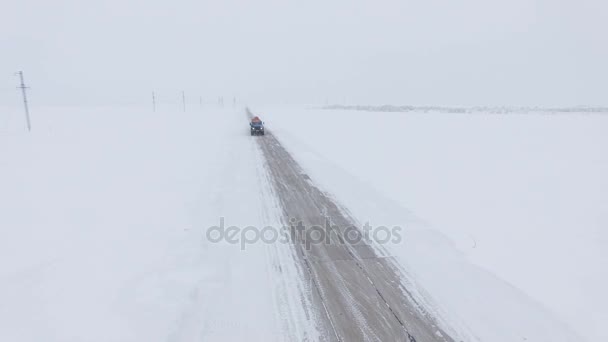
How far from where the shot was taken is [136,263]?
5551mm

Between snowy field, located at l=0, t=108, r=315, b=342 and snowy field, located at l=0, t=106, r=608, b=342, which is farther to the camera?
snowy field, located at l=0, t=106, r=608, b=342

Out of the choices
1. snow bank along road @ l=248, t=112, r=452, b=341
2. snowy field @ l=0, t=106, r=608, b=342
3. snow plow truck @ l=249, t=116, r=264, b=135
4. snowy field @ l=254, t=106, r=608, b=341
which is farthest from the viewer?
snow plow truck @ l=249, t=116, r=264, b=135

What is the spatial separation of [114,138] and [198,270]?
68.3 feet

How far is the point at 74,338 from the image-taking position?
3764mm

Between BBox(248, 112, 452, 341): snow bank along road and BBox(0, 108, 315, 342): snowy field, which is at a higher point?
BBox(248, 112, 452, 341): snow bank along road

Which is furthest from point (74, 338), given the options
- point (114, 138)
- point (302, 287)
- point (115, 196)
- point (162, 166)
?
point (114, 138)

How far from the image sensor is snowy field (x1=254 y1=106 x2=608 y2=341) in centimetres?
439

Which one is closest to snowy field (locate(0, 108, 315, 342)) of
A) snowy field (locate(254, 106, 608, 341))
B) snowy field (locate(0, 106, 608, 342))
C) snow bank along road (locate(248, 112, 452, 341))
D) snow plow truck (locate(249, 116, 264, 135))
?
snowy field (locate(0, 106, 608, 342))

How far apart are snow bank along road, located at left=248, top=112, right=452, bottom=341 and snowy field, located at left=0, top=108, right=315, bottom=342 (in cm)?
39

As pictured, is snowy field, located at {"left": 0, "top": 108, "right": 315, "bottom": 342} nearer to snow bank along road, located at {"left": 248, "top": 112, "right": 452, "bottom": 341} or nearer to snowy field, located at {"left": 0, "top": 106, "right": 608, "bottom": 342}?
snowy field, located at {"left": 0, "top": 106, "right": 608, "bottom": 342}

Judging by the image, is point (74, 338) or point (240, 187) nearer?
point (74, 338)

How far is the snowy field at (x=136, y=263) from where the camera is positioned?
4.00 m

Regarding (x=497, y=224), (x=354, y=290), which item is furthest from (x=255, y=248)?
(x=497, y=224)

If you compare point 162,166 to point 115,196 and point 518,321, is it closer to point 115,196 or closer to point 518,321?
point 115,196
